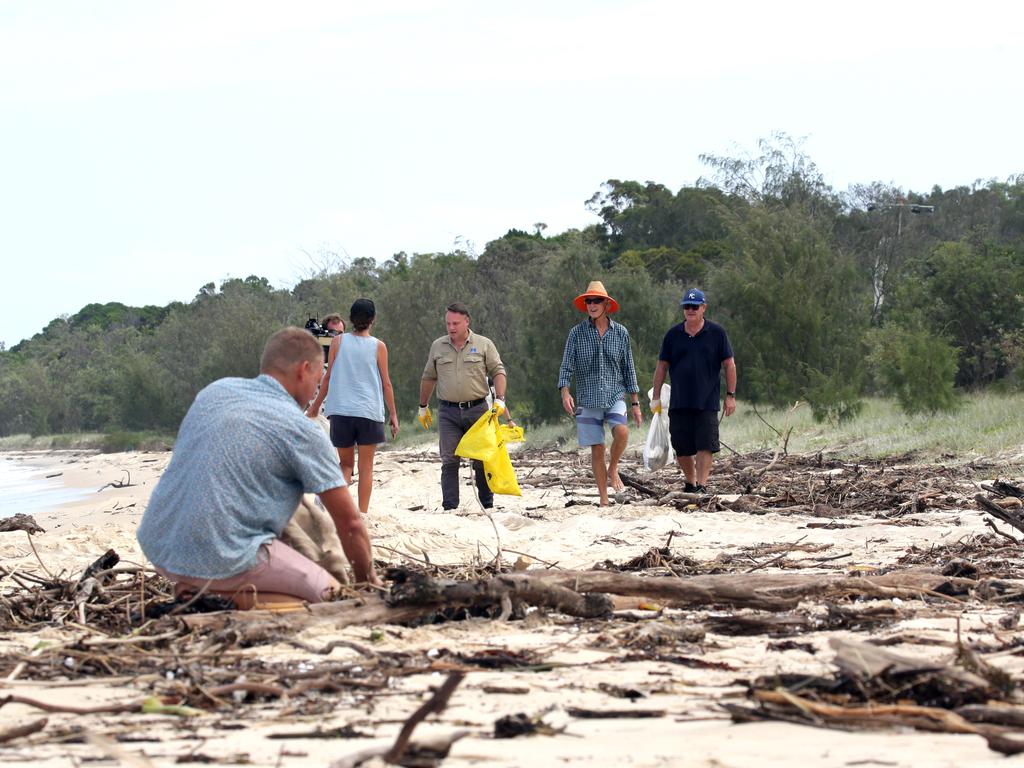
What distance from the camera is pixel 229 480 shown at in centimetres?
452

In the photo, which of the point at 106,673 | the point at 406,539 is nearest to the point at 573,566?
the point at 406,539

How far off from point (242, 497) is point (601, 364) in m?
6.04

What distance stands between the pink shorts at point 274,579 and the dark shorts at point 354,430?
186 inches

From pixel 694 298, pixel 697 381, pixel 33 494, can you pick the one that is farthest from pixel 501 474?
pixel 33 494

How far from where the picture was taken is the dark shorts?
9484mm

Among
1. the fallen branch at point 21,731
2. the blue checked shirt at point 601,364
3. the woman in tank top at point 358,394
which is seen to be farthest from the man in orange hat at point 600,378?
the fallen branch at point 21,731

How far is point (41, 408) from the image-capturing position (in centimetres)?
7012

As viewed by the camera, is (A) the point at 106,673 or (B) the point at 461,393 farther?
(B) the point at 461,393

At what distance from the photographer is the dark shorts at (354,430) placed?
9484 millimetres

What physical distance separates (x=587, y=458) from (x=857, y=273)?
9165 mm

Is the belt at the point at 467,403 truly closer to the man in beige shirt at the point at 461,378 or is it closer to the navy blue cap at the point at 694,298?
the man in beige shirt at the point at 461,378

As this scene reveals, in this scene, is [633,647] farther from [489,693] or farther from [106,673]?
[106,673]

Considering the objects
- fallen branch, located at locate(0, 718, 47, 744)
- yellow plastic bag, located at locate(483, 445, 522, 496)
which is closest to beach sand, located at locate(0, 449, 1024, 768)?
fallen branch, located at locate(0, 718, 47, 744)

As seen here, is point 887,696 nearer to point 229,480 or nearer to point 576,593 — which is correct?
point 576,593
